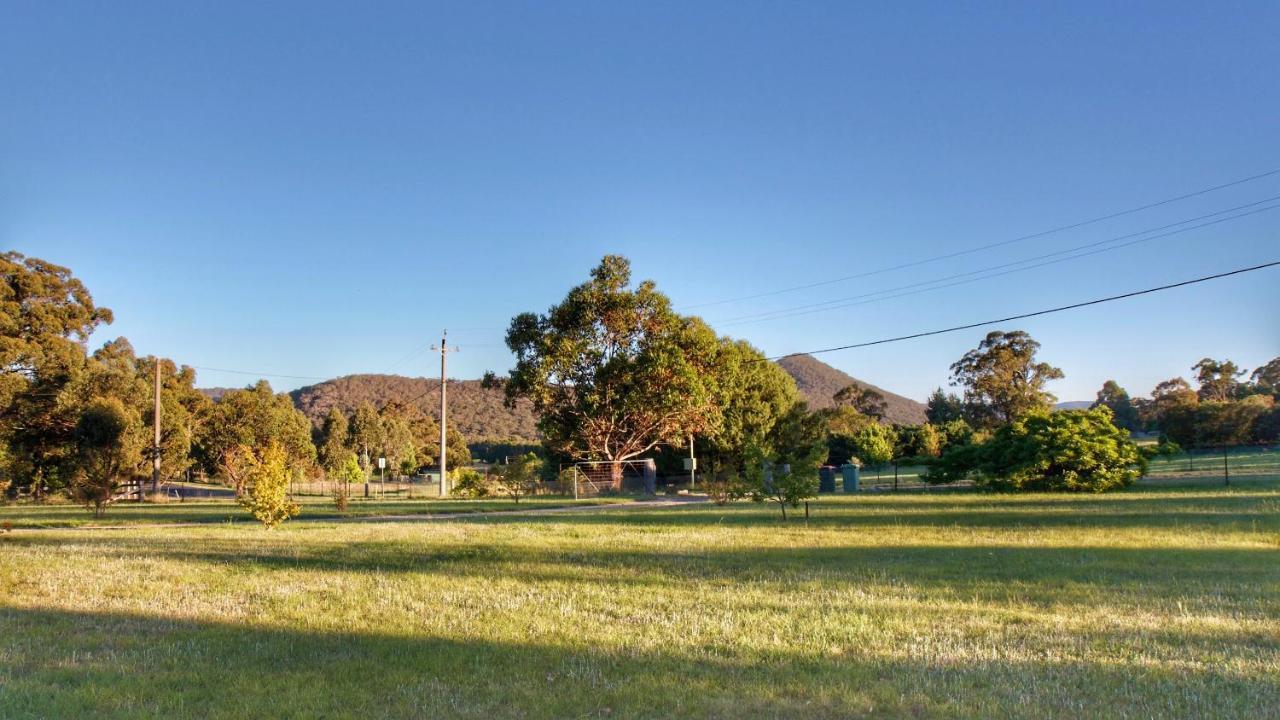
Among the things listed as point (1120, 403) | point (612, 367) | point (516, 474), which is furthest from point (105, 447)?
point (1120, 403)

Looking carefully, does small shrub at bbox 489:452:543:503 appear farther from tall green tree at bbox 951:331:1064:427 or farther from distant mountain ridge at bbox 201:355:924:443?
distant mountain ridge at bbox 201:355:924:443

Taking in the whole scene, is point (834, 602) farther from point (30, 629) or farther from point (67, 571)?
point (67, 571)

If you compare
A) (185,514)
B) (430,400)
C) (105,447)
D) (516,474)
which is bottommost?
(185,514)

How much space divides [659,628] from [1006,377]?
6028 cm

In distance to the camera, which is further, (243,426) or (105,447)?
(243,426)

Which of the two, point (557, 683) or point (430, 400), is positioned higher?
point (430, 400)

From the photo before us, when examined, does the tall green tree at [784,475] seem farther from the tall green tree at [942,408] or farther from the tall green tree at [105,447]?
the tall green tree at [942,408]

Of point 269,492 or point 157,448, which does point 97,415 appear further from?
point 269,492

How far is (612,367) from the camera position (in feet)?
129

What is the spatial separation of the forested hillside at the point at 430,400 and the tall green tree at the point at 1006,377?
196 ft

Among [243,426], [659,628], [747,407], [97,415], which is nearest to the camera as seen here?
[659,628]

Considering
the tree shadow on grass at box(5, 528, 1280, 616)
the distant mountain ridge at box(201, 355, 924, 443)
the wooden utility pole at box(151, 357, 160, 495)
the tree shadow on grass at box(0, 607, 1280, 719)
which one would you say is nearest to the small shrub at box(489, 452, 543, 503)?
the wooden utility pole at box(151, 357, 160, 495)

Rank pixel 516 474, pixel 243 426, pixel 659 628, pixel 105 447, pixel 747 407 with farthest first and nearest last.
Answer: pixel 747 407
pixel 243 426
pixel 516 474
pixel 105 447
pixel 659 628

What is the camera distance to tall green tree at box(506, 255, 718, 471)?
38812mm
